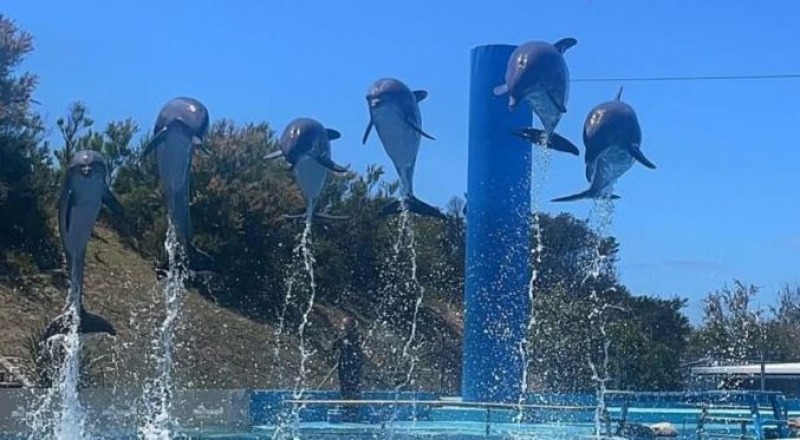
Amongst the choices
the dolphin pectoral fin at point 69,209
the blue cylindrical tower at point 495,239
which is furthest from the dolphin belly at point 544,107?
the dolphin pectoral fin at point 69,209

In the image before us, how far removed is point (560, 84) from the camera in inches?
568

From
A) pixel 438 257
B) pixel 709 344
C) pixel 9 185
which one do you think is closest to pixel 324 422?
pixel 9 185

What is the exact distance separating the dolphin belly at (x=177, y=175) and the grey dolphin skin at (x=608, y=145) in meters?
4.24

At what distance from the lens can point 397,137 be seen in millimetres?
15273

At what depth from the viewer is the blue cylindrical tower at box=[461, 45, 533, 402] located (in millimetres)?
17953

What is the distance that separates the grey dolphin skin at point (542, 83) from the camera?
561 inches

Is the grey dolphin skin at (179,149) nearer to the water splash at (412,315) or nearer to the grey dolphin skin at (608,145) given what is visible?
the grey dolphin skin at (608,145)

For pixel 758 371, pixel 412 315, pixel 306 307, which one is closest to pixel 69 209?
pixel 306 307

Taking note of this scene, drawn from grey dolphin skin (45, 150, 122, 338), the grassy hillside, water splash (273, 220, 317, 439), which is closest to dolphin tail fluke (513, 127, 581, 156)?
grey dolphin skin (45, 150, 122, 338)

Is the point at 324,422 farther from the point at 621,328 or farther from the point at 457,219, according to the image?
the point at 457,219

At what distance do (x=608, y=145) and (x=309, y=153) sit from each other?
148 inches

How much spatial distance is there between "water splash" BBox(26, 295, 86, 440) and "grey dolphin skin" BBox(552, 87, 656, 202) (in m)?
5.58

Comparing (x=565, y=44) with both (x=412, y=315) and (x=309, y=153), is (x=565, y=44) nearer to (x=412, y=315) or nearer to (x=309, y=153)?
(x=309, y=153)

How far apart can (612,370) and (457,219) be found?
28.6ft
